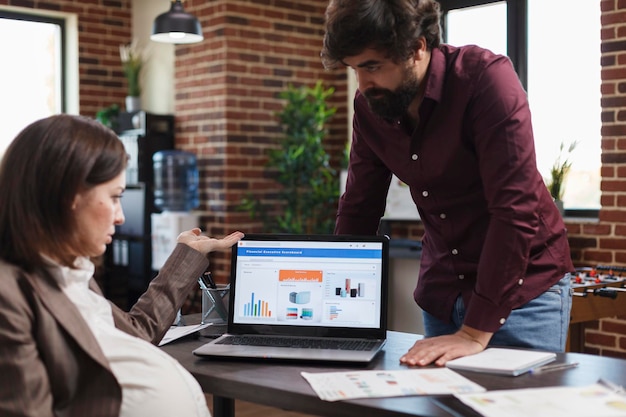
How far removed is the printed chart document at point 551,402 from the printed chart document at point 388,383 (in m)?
0.07

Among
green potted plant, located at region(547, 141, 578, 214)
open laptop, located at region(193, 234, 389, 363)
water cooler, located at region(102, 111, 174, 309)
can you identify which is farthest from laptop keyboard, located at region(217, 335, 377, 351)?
water cooler, located at region(102, 111, 174, 309)

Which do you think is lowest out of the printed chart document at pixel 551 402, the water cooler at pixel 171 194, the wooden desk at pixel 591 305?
the wooden desk at pixel 591 305

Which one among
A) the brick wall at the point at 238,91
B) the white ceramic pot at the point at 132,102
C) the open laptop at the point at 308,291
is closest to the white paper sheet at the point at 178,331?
the open laptop at the point at 308,291

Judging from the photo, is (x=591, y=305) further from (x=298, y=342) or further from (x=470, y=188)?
(x=298, y=342)

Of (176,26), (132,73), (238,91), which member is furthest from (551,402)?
(132,73)

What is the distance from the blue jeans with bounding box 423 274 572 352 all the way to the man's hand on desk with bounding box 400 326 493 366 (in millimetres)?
129

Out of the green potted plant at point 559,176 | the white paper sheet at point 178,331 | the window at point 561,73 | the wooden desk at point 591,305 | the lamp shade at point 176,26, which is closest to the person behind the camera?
the white paper sheet at point 178,331

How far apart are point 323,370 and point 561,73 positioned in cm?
335

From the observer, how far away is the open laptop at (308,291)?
1911mm

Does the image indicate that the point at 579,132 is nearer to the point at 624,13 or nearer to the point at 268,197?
the point at 624,13

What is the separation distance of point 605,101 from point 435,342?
107 inches

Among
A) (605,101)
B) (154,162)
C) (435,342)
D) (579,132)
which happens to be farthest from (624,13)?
(154,162)

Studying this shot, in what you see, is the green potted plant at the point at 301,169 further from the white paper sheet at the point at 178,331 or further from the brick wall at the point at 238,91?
the white paper sheet at the point at 178,331

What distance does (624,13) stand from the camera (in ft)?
13.1
